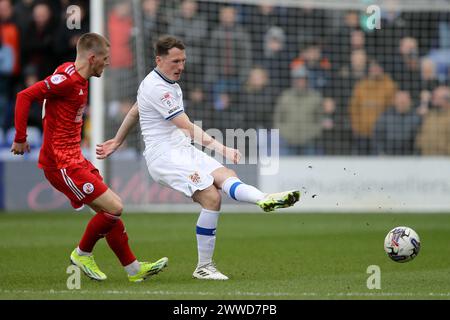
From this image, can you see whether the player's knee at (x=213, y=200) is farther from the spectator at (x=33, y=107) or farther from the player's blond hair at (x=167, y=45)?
the spectator at (x=33, y=107)

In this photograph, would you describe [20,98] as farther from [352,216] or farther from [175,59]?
[352,216]

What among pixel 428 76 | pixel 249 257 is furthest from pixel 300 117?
pixel 249 257

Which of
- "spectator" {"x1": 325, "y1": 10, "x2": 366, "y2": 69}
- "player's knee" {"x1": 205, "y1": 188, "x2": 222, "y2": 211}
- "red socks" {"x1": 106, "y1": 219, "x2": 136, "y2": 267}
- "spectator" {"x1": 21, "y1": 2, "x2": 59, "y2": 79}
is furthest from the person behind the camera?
"spectator" {"x1": 325, "y1": 10, "x2": 366, "y2": 69}

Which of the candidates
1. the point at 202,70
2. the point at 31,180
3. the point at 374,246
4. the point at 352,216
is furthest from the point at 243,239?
the point at 202,70

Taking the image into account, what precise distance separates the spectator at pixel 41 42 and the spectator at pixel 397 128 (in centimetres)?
614

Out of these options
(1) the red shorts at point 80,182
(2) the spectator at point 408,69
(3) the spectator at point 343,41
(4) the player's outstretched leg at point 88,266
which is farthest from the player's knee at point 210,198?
(2) the spectator at point 408,69

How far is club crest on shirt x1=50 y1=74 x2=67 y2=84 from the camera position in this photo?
25.6ft

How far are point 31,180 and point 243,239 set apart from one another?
5.53 meters

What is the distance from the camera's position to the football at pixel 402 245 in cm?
835

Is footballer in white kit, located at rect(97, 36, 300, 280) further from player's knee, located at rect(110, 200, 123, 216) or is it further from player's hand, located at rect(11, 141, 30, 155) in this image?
player's hand, located at rect(11, 141, 30, 155)

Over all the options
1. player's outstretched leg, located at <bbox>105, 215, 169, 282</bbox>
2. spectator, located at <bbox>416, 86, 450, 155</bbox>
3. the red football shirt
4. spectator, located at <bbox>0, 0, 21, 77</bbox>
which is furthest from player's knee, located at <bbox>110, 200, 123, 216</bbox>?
spectator, located at <bbox>416, 86, 450, 155</bbox>

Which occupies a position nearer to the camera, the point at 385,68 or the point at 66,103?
the point at 66,103
